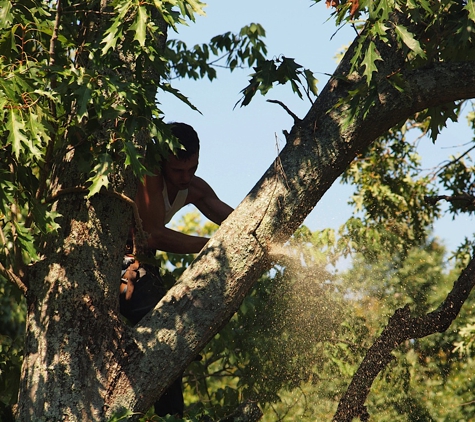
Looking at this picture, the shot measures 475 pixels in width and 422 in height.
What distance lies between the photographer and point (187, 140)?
4480mm

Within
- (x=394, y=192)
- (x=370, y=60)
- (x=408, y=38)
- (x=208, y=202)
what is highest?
(x=394, y=192)

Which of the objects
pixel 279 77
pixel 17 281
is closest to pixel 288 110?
pixel 279 77

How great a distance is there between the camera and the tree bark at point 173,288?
10.8 feet

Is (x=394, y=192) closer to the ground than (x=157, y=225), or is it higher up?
higher up

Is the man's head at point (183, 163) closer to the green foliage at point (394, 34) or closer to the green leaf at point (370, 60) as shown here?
the green foliage at point (394, 34)

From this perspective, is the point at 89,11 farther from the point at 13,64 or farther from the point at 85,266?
the point at 85,266

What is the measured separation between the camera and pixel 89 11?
3.50m

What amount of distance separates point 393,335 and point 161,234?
4.69 ft

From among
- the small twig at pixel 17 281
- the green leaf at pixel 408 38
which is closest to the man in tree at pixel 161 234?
the small twig at pixel 17 281

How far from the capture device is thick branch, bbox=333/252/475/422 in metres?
4.04

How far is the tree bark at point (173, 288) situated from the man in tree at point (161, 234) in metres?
0.60

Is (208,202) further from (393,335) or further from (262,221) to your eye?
(393,335)

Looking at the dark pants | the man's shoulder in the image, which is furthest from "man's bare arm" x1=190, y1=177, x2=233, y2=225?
the dark pants

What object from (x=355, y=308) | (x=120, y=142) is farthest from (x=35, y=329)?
(x=355, y=308)
